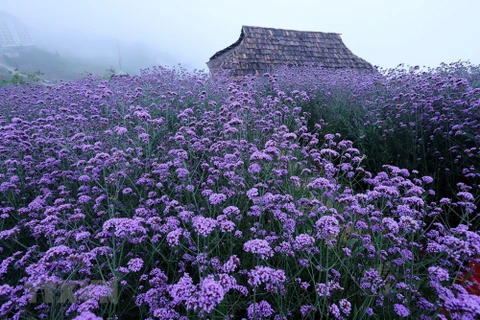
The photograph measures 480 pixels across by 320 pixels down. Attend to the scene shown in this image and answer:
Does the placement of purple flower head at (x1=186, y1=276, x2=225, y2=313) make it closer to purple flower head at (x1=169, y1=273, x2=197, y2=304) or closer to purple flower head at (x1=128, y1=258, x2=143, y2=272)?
purple flower head at (x1=169, y1=273, x2=197, y2=304)

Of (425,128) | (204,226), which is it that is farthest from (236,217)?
(425,128)

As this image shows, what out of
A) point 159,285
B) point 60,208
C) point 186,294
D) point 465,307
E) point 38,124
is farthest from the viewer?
point 38,124

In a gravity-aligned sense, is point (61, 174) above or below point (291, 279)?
above

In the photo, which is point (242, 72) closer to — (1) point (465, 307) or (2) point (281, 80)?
(2) point (281, 80)

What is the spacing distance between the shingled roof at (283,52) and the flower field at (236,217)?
246 inches

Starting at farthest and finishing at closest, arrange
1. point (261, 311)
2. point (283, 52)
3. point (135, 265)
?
point (283, 52)
point (135, 265)
point (261, 311)

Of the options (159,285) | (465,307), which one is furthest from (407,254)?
(159,285)

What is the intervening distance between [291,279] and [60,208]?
1988 mm

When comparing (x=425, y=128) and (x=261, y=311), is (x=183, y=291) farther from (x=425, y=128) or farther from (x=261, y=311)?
(x=425, y=128)

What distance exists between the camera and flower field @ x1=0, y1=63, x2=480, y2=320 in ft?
5.47

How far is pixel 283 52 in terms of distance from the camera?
13.5 metres

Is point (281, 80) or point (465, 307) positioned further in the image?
point (281, 80)

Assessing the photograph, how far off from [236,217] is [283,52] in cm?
1291

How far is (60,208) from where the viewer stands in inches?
86.7
